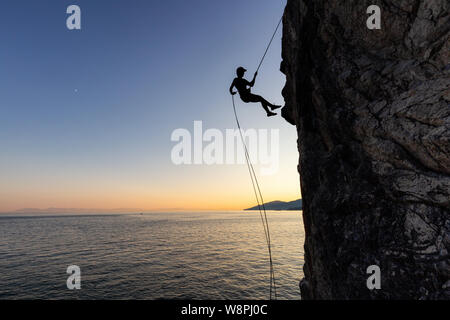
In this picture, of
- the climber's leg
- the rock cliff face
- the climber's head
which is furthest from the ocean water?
the climber's head

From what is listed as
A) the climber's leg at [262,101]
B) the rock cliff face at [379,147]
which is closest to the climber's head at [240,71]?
the climber's leg at [262,101]

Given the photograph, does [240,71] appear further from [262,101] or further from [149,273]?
[149,273]

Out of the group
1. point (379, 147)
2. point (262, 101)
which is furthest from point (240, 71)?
point (379, 147)

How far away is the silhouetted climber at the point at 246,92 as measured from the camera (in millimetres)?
11548

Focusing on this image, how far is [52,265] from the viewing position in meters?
28.4

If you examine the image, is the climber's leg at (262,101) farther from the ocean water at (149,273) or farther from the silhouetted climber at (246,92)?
the ocean water at (149,273)

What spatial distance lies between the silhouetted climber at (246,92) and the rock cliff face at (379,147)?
269 centimetres

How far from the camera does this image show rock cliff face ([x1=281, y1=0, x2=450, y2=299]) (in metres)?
5.92

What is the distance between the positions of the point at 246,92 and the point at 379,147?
7144mm

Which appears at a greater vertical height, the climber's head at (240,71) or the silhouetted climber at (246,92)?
the climber's head at (240,71)

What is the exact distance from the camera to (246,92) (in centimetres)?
1201
